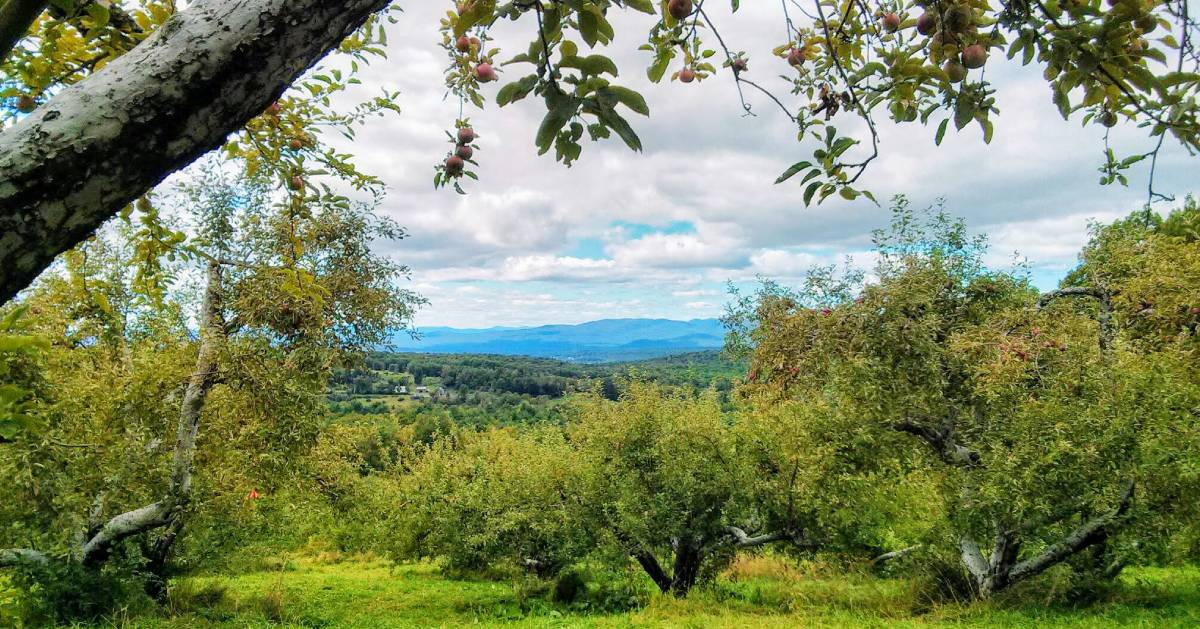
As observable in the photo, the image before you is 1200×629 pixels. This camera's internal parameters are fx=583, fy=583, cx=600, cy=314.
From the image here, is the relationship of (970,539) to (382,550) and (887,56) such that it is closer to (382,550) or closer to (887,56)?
(887,56)

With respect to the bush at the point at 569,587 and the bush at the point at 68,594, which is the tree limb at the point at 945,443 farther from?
the bush at the point at 68,594

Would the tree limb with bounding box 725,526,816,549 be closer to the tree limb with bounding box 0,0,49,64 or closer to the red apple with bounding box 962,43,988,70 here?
the red apple with bounding box 962,43,988,70

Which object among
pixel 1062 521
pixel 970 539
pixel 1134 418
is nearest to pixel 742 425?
pixel 970 539

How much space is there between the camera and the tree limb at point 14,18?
0.83m

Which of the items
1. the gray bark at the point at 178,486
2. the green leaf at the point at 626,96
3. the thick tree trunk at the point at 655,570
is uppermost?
the green leaf at the point at 626,96

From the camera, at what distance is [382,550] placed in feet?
66.7

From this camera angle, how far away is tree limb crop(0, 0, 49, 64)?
0.83m

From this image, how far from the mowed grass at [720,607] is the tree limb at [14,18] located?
9.23 metres

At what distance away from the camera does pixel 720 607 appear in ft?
34.5

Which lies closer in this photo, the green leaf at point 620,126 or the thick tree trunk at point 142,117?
the thick tree trunk at point 142,117

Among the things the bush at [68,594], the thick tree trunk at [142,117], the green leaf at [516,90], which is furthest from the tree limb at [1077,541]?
the bush at [68,594]

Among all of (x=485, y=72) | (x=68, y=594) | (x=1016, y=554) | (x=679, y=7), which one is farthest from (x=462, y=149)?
(x=1016, y=554)

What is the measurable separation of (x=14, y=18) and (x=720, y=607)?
11633mm

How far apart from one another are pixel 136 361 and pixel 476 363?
9519cm
